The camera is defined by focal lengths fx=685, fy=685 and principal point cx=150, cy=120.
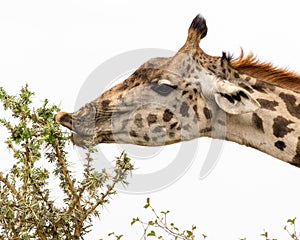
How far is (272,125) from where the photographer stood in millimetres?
5766

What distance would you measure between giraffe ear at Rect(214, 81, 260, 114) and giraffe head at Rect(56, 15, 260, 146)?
0.13 metres

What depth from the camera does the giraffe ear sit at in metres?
5.45

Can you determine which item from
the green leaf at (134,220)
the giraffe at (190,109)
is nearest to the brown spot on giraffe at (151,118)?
the giraffe at (190,109)

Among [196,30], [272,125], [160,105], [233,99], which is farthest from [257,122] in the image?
[196,30]

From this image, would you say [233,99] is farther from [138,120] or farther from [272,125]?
[138,120]

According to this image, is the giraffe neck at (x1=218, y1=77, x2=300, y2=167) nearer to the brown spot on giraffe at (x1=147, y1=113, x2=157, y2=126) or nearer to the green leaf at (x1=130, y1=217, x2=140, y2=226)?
the brown spot on giraffe at (x1=147, y1=113, x2=157, y2=126)

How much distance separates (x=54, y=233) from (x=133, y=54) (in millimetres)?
1980

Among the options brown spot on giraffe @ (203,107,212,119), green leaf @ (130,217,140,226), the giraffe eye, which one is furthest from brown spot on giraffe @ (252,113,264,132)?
green leaf @ (130,217,140,226)

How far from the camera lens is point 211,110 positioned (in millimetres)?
5844

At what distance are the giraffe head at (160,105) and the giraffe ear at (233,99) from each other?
5.1 inches

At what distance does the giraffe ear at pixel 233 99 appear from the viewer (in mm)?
5445

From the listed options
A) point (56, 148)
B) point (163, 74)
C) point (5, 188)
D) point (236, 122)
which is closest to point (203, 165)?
point (236, 122)

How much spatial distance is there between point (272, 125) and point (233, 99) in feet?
1.54

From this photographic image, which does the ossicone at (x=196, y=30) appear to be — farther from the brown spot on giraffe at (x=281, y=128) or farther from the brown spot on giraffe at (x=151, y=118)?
the brown spot on giraffe at (x=281, y=128)
